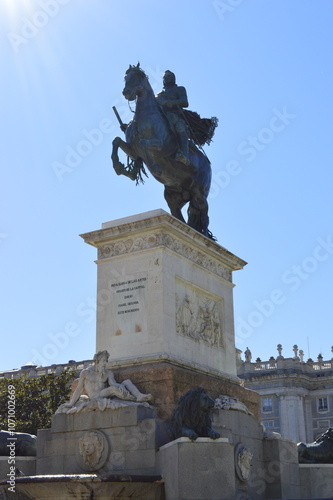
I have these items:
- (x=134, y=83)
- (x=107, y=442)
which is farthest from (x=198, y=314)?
(x=134, y=83)

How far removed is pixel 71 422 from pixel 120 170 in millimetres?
5587

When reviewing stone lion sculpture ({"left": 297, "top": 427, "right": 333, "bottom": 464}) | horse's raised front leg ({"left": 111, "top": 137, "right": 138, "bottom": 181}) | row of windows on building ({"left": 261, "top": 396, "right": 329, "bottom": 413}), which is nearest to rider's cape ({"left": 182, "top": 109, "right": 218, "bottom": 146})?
horse's raised front leg ({"left": 111, "top": 137, "right": 138, "bottom": 181})

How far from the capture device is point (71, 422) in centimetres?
1277

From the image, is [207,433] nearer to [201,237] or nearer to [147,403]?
[147,403]

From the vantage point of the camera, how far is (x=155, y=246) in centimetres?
1405

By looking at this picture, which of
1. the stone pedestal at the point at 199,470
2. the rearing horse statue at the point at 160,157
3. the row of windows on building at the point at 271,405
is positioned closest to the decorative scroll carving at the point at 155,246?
the rearing horse statue at the point at 160,157

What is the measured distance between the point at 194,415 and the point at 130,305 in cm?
293

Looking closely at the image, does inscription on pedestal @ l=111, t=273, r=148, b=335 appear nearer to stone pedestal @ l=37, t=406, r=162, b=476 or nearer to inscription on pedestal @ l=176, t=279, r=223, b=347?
inscription on pedestal @ l=176, t=279, r=223, b=347

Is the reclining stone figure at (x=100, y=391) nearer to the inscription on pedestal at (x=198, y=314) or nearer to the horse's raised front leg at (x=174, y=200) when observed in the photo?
the inscription on pedestal at (x=198, y=314)

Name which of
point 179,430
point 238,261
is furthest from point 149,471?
point 238,261

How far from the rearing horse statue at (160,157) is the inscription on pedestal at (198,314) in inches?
79.3

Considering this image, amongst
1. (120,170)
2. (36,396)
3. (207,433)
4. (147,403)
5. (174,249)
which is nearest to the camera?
(207,433)

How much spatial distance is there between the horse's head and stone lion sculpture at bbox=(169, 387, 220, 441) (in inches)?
255

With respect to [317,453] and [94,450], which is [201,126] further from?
[94,450]
